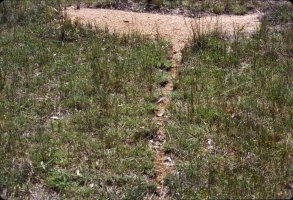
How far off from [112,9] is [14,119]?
4.17 meters

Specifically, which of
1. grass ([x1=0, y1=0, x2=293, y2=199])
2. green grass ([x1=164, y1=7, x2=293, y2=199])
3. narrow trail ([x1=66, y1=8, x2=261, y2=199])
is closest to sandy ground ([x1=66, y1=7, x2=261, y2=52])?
narrow trail ([x1=66, y1=8, x2=261, y2=199])

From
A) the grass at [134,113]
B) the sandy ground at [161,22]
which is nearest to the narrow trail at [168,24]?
the sandy ground at [161,22]

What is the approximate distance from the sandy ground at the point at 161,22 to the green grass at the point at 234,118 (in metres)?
0.44

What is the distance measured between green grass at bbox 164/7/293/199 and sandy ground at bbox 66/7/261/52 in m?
0.44

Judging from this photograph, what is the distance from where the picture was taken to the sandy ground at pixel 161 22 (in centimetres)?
891

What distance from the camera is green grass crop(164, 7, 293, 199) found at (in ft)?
17.9

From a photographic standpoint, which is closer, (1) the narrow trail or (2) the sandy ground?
(1) the narrow trail

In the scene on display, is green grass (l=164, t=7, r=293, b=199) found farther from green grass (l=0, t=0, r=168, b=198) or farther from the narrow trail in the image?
green grass (l=0, t=0, r=168, b=198)

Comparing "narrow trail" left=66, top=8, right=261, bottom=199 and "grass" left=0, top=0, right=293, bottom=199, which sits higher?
"narrow trail" left=66, top=8, right=261, bottom=199

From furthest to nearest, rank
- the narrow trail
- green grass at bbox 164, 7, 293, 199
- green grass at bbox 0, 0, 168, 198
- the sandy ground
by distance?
the sandy ground, the narrow trail, green grass at bbox 0, 0, 168, 198, green grass at bbox 164, 7, 293, 199

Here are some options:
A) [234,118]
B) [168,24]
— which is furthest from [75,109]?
[168,24]

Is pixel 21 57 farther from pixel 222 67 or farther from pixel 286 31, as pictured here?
pixel 286 31

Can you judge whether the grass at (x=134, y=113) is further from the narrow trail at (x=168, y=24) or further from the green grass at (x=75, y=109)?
the narrow trail at (x=168, y=24)

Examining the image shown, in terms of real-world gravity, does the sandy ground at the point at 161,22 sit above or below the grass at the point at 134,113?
above
